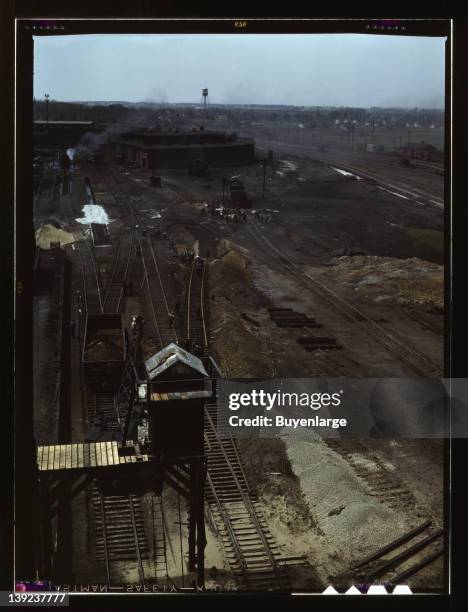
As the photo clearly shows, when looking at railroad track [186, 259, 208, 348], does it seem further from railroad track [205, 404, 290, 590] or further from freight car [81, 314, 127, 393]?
railroad track [205, 404, 290, 590]

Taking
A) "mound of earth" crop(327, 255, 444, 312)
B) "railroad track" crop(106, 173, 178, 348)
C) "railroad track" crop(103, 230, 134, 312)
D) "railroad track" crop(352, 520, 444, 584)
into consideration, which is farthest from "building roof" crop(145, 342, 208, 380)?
"railroad track" crop(352, 520, 444, 584)

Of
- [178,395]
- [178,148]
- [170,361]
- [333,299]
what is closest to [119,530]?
[178,395]

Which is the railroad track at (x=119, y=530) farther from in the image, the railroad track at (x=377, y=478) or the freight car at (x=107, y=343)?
the railroad track at (x=377, y=478)

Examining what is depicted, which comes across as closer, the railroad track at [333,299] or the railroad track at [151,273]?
the railroad track at [151,273]

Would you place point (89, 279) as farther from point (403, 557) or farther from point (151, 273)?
point (403, 557)

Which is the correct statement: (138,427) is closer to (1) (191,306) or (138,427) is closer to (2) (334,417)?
(1) (191,306)

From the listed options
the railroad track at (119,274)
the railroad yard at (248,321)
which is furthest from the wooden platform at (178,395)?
the railroad track at (119,274)
